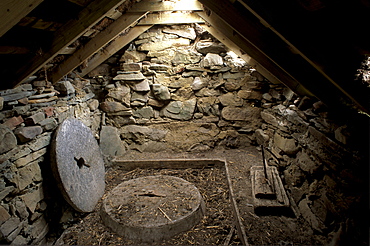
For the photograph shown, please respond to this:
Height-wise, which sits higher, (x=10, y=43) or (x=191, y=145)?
(x=10, y=43)

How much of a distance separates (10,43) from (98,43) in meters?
1.20

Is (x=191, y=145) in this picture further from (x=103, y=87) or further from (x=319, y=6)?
(x=319, y=6)

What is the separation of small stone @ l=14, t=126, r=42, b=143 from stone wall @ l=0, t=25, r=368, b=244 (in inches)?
0.5

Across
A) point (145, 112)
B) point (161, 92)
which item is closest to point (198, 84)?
point (161, 92)

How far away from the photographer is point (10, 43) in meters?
2.19

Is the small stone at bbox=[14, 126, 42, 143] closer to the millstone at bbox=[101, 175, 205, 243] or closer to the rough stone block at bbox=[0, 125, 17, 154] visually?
the rough stone block at bbox=[0, 125, 17, 154]

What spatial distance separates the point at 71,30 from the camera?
2.41 meters

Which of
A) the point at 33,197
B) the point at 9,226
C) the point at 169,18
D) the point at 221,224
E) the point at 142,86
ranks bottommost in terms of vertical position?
the point at 221,224

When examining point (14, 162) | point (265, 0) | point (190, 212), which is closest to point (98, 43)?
→ point (14, 162)

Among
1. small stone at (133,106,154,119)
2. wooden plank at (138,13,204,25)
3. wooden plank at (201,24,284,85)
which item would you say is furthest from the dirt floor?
wooden plank at (138,13,204,25)

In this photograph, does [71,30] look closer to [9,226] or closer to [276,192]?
[9,226]

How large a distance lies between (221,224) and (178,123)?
218 cm

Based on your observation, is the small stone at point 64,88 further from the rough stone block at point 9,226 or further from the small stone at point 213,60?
the small stone at point 213,60

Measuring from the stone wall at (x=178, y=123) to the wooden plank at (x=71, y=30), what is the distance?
12.9 inches
